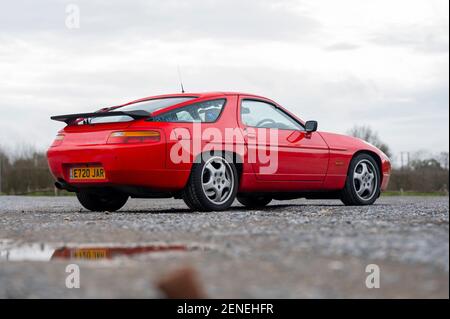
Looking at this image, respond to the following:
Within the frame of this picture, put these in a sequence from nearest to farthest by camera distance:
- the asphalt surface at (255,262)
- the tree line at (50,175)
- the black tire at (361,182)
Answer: the asphalt surface at (255,262) < the black tire at (361,182) < the tree line at (50,175)

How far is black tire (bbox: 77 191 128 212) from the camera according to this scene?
8.94 m

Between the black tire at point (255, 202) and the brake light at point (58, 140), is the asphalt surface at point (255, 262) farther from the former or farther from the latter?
the black tire at point (255, 202)

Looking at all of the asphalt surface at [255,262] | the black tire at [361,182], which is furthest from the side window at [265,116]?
the asphalt surface at [255,262]

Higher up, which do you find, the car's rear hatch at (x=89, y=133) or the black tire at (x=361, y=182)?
the car's rear hatch at (x=89, y=133)

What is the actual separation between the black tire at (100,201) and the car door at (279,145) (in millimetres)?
1844

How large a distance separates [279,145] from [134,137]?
190 cm

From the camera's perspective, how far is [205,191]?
7.84 m

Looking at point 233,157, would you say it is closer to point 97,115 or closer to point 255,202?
point 97,115

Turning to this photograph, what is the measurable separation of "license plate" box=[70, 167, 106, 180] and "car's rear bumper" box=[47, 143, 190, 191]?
44mm

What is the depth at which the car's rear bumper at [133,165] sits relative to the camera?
7430 mm

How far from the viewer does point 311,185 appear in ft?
29.7

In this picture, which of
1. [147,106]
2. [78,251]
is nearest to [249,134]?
[147,106]

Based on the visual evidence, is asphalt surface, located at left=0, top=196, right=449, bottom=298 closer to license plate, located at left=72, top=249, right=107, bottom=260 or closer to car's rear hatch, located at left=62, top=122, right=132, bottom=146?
license plate, located at left=72, top=249, right=107, bottom=260
